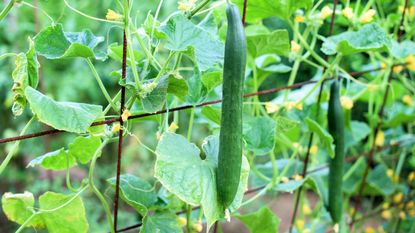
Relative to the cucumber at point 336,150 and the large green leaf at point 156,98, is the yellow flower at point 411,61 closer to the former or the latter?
the cucumber at point 336,150

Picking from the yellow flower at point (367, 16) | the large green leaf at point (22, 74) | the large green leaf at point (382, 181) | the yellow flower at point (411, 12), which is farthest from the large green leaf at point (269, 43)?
the large green leaf at point (382, 181)

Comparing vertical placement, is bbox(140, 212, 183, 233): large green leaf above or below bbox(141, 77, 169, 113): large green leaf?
below

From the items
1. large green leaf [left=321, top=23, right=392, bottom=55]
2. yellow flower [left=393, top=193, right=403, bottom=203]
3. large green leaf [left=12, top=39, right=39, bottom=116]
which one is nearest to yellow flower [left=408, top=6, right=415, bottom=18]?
large green leaf [left=321, top=23, right=392, bottom=55]

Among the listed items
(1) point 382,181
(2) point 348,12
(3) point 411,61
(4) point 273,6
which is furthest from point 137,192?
(1) point 382,181

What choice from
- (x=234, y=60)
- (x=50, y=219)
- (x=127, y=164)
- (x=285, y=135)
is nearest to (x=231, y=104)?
(x=234, y=60)

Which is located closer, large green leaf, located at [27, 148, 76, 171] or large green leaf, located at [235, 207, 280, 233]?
large green leaf, located at [27, 148, 76, 171]

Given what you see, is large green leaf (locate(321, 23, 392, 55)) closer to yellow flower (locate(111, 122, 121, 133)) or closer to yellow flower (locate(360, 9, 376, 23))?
yellow flower (locate(360, 9, 376, 23))

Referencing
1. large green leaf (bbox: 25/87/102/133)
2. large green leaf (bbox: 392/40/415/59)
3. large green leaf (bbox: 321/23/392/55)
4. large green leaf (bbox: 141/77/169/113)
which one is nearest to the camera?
large green leaf (bbox: 25/87/102/133)

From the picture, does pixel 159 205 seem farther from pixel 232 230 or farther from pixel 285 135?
pixel 232 230
